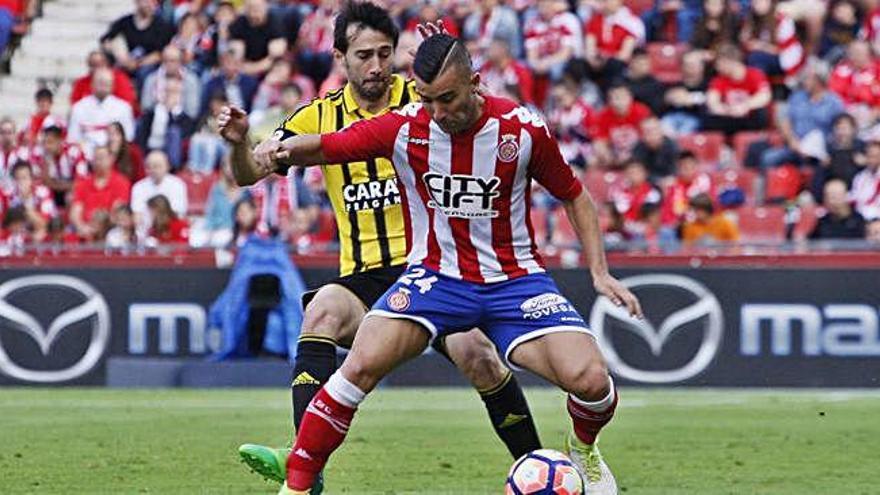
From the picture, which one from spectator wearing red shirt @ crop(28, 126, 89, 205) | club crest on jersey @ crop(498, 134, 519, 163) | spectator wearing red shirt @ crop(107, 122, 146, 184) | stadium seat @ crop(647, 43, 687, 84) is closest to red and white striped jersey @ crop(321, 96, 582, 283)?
club crest on jersey @ crop(498, 134, 519, 163)

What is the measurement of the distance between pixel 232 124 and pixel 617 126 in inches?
478

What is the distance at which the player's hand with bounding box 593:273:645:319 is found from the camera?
8.28m

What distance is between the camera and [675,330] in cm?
1717

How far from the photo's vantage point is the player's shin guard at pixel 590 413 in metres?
8.63

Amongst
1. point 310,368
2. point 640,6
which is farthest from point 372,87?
point 640,6

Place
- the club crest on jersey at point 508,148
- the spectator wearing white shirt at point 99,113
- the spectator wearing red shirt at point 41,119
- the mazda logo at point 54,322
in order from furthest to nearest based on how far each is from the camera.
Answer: the spectator wearing red shirt at point 41,119, the spectator wearing white shirt at point 99,113, the mazda logo at point 54,322, the club crest on jersey at point 508,148

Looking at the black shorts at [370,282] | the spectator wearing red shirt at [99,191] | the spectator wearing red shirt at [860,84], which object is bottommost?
the spectator wearing red shirt at [99,191]

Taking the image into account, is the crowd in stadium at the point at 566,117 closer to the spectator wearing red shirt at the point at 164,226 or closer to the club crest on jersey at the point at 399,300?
the spectator wearing red shirt at the point at 164,226

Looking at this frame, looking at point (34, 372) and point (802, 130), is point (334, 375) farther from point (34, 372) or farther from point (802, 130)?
point (802, 130)

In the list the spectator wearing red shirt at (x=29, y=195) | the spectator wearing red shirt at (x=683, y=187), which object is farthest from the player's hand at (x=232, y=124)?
the spectator wearing red shirt at (x=29, y=195)

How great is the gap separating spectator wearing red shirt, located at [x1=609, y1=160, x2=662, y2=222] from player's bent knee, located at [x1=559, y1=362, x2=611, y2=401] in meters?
10.1

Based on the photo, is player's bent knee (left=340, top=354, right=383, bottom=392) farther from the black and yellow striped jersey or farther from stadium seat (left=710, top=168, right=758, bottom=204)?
stadium seat (left=710, top=168, right=758, bottom=204)

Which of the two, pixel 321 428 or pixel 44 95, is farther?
pixel 44 95

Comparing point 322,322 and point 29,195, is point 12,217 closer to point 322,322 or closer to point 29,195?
point 29,195
